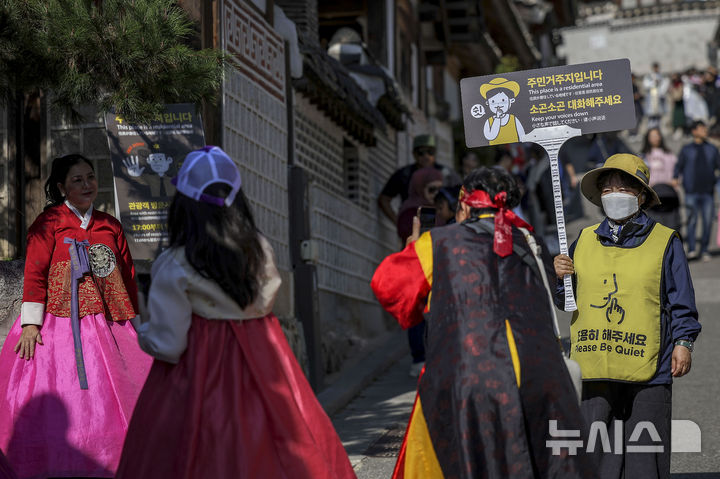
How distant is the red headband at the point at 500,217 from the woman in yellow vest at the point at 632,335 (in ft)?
2.35

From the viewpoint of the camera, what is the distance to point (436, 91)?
22703mm

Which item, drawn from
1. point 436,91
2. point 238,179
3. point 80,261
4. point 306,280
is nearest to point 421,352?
point 306,280

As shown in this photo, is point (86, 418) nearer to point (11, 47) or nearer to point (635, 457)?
point (11, 47)

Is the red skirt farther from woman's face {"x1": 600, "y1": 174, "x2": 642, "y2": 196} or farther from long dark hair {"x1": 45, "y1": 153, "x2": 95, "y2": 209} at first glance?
long dark hair {"x1": 45, "y1": 153, "x2": 95, "y2": 209}

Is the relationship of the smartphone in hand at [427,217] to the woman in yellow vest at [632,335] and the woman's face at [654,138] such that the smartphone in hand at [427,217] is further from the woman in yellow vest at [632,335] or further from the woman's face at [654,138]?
the woman's face at [654,138]

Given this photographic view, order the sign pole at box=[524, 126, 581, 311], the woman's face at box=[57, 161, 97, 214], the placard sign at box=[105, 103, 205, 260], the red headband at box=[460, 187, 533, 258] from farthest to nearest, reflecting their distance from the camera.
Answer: the placard sign at box=[105, 103, 205, 260] → the woman's face at box=[57, 161, 97, 214] → the sign pole at box=[524, 126, 581, 311] → the red headband at box=[460, 187, 533, 258]

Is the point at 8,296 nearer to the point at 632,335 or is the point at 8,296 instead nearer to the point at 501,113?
the point at 501,113

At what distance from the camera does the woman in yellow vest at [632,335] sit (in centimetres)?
564

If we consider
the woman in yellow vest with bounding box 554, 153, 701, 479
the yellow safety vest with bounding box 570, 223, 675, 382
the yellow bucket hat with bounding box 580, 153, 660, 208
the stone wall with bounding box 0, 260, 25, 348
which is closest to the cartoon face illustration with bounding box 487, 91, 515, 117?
the yellow bucket hat with bounding box 580, 153, 660, 208

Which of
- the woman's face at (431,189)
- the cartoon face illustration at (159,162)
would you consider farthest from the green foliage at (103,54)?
the woman's face at (431,189)

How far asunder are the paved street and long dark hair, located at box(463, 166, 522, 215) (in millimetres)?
2565

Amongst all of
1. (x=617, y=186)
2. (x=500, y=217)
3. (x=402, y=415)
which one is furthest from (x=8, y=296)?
(x=500, y=217)

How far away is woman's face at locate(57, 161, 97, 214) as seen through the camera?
6707 mm

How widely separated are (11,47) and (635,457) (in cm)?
346
